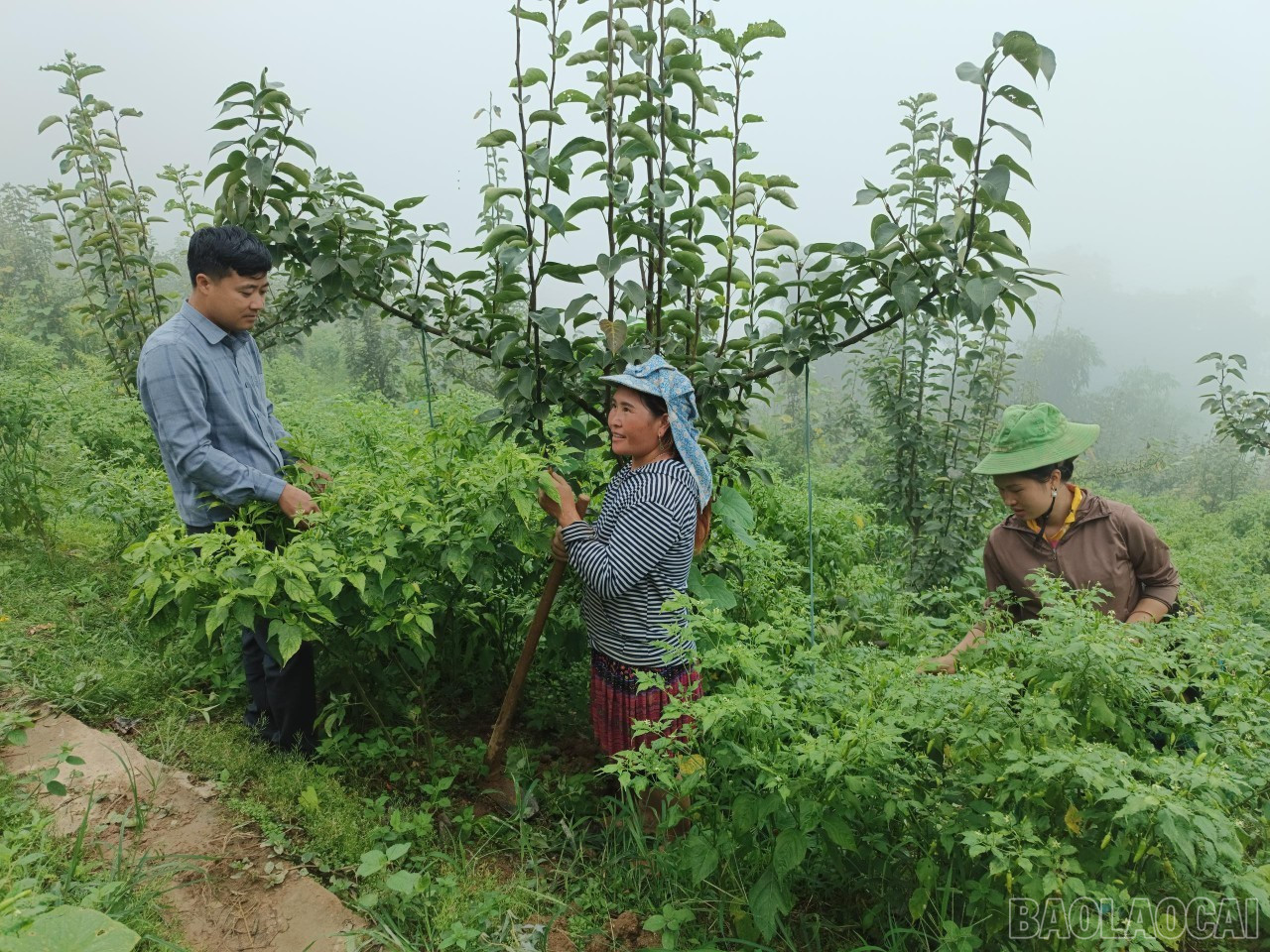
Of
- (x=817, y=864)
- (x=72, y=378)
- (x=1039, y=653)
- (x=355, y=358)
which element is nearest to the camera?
(x=1039, y=653)

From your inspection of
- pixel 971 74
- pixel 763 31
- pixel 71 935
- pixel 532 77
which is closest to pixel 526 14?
pixel 532 77

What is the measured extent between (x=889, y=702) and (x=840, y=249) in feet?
4.60

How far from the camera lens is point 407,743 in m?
2.82

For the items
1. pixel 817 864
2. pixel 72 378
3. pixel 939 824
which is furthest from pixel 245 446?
pixel 72 378

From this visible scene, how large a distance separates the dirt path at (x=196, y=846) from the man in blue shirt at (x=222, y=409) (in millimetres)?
398

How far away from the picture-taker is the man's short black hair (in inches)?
93.0

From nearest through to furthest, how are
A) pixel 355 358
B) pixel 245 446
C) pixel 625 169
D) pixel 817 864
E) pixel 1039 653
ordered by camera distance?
pixel 1039 653 < pixel 817 864 < pixel 625 169 < pixel 245 446 < pixel 355 358

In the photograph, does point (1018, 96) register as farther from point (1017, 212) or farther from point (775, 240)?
point (775, 240)

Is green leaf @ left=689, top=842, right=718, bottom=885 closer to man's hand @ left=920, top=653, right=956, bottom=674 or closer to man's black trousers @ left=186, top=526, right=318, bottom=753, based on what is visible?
man's hand @ left=920, top=653, right=956, bottom=674

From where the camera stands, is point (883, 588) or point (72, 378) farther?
point (72, 378)

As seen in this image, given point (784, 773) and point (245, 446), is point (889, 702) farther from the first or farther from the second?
point (245, 446)

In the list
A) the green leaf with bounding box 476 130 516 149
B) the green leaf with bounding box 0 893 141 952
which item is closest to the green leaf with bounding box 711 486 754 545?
the green leaf with bounding box 476 130 516 149

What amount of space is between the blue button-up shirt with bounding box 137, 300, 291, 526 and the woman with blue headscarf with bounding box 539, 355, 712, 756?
96 centimetres

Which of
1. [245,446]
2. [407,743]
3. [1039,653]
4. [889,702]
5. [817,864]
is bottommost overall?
[407,743]
